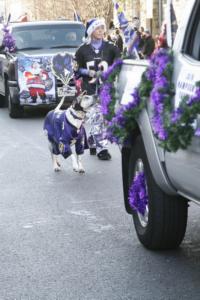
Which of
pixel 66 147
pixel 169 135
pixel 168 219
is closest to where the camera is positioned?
pixel 169 135

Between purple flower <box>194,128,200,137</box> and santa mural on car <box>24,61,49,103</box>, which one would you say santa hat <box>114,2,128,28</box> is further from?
purple flower <box>194,128,200,137</box>

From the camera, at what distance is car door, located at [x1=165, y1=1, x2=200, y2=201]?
471 centimetres

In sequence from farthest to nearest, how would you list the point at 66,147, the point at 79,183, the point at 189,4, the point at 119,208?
the point at 66,147 < the point at 79,183 < the point at 119,208 < the point at 189,4

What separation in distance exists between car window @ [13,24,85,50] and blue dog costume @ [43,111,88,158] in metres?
7.50

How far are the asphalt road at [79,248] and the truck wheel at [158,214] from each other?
11 centimetres

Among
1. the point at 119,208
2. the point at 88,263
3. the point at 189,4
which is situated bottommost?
the point at 119,208

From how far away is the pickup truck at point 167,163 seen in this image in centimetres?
486

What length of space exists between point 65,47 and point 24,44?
2.72 feet

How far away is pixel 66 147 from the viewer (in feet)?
32.6

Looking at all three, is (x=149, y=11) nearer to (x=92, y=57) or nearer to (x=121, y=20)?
(x=121, y=20)

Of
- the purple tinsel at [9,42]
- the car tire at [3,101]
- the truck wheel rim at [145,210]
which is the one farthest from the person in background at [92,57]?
the car tire at [3,101]

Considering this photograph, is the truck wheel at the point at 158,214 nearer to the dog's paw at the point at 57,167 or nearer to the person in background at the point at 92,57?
the dog's paw at the point at 57,167

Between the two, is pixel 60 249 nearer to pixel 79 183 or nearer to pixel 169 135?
pixel 169 135

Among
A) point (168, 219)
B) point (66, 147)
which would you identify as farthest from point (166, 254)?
point (66, 147)
